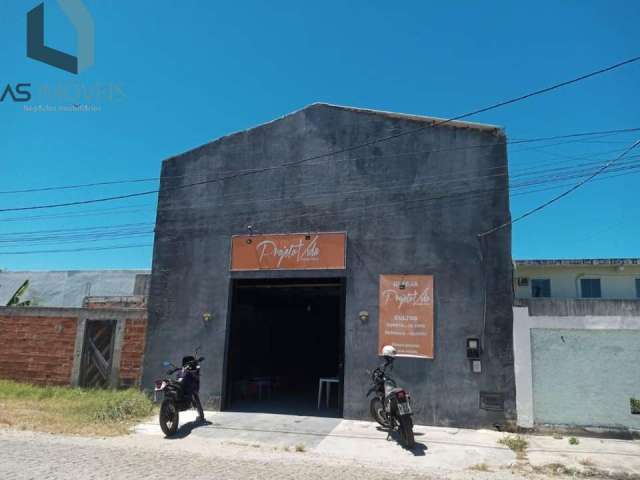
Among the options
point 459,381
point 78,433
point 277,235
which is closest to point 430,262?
point 459,381

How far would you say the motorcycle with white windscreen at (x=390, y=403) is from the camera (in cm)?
838

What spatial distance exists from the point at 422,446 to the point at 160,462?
13.8ft

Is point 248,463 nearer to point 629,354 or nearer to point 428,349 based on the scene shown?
point 428,349

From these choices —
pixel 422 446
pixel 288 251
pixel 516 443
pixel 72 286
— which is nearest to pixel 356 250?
pixel 288 251

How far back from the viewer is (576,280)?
24.1 metres

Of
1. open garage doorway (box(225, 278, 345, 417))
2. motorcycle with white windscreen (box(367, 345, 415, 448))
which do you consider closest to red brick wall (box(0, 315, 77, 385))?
open garage doorway (box(225, 278, 345, 417))

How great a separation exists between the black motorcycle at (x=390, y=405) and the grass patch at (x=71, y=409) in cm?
474

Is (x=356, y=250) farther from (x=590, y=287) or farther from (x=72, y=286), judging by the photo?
(x=72, y=286)

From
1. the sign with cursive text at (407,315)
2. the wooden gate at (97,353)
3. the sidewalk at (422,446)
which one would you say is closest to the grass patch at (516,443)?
the sidewalk at (422,446)

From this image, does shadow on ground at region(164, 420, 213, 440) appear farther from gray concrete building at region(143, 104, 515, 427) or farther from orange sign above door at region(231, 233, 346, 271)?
orange sign above door at region(231, 233, 346, 271)

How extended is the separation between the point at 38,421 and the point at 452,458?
25.3 ft

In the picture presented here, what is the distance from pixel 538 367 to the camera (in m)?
9.95

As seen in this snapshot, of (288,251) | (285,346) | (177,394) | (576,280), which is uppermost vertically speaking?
(576,280)

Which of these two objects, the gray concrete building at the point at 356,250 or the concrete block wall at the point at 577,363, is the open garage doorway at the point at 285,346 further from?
the concrete block wall at the point at 577,363
